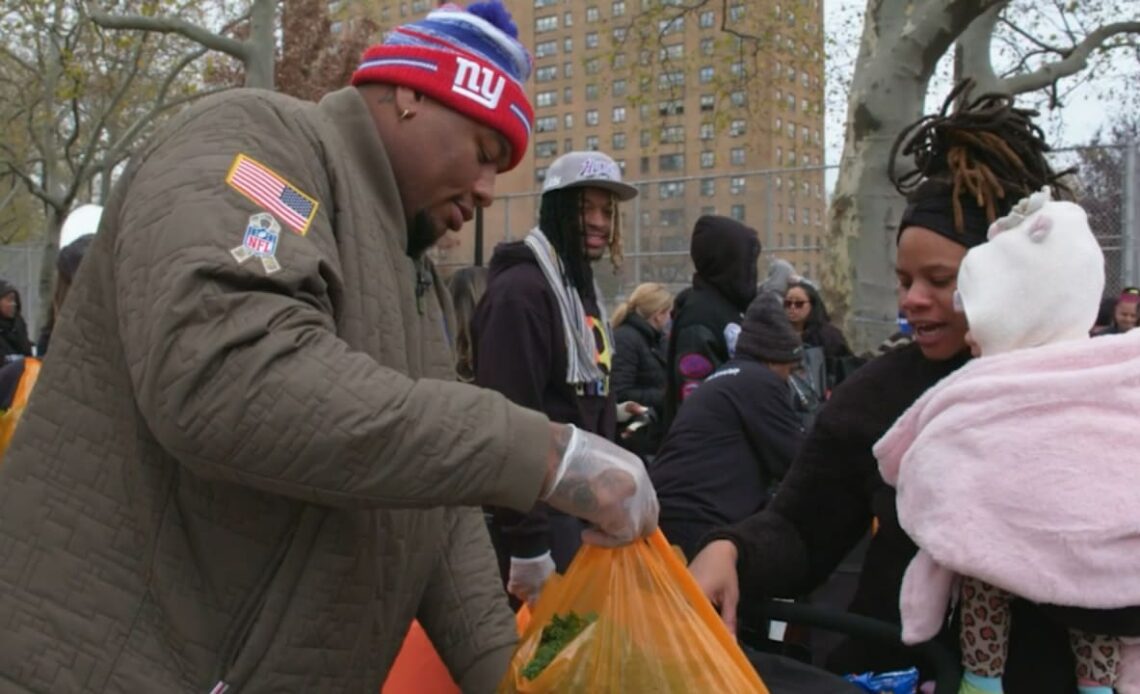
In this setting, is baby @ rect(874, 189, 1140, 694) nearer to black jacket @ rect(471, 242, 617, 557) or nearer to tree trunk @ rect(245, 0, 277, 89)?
black jacket @ rect(471, 242, 617, 557)

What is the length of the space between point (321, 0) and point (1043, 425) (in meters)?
25.3

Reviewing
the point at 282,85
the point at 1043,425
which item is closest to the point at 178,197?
the point at 1043,425

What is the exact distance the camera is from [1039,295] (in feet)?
5.70

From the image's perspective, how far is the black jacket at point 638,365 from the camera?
6430 millimetres

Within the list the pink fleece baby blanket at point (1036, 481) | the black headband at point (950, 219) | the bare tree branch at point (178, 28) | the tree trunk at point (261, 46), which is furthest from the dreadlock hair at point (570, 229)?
the bare tree branch at point (178, 28)

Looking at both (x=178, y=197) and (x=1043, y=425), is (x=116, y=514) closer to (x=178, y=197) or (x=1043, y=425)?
(x=178, y=197)

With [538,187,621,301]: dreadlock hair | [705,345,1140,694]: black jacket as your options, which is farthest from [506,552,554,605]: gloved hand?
[705,345,1140,694]: black jacket

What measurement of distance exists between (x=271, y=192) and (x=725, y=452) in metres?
2.71

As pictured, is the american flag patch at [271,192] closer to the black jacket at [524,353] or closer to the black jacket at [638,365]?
the black jacket at [524,353]

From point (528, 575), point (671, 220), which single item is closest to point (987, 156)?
point (528, 575)

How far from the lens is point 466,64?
1.65 metres

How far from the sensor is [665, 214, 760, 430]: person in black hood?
4.92 metres

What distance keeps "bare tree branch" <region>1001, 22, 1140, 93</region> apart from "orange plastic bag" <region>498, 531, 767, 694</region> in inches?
449

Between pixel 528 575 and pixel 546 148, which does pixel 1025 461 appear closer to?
pixel 528 575
